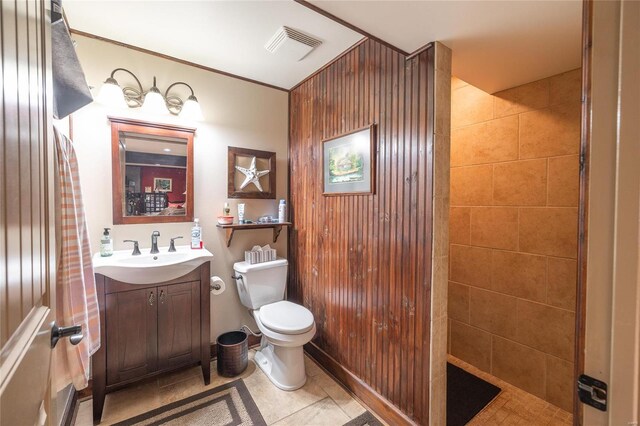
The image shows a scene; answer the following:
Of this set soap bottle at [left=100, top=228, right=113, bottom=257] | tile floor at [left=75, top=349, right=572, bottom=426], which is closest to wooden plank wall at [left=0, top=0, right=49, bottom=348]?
soap bottle at [left=100, top=228, right=113, bottom=257]

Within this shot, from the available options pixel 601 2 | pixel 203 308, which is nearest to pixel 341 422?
pixel 203 308

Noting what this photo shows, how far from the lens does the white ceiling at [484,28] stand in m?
1.18

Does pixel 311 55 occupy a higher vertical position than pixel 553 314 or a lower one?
higher

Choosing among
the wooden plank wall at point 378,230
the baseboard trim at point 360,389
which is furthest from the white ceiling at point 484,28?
the baseboard trim at point 360,389

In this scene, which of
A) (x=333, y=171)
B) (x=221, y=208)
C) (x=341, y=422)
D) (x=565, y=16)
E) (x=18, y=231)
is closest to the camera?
(x=18, y=231)

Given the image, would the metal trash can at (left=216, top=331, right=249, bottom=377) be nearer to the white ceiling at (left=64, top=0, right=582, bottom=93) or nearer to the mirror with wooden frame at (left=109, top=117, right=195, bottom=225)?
the mirror with wooden frame at (left=109, top=117, right=195, bottom=225)

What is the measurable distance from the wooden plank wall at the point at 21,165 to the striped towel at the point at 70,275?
0.64m

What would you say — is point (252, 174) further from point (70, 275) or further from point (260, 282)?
point (70, 275)

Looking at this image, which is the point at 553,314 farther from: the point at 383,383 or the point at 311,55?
the point at 311,55

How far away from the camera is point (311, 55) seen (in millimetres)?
2000

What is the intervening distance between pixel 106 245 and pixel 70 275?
75 centimetres

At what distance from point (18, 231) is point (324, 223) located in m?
1.81

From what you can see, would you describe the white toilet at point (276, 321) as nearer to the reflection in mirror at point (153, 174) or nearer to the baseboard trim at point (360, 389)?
the baseboard trim at point (360, 389)

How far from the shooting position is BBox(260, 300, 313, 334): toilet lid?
185 cm
